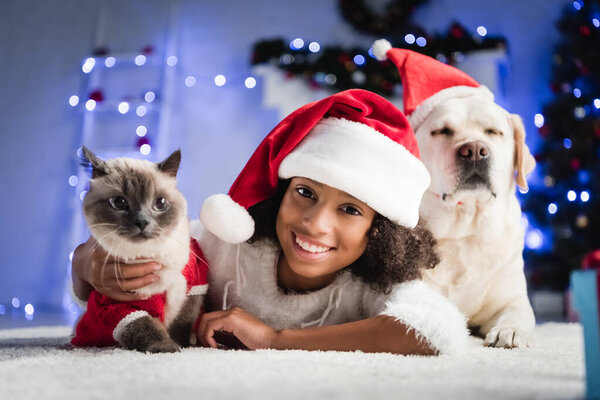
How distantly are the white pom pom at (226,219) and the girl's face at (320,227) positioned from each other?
125mm

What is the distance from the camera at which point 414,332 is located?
1.25 m

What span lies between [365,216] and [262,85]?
140 inches

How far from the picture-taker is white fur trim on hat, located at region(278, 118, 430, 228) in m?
1.36

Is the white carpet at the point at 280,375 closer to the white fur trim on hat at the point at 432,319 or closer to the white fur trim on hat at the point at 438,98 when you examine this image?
the white fur trim on hat at the point at 432,319

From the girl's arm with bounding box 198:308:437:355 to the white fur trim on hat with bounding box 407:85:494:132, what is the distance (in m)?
0.99

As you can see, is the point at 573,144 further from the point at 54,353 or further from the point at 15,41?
the point at 15,41

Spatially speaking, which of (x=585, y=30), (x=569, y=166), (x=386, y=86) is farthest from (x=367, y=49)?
(x=569, y=166)

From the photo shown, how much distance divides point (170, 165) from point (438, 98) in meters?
1.11

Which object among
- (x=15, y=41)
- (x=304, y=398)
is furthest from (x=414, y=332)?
(x=15, y=41)

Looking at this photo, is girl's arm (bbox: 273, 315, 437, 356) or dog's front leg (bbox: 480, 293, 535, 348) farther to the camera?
dog's front leg (bbox: 480, 293, 535, 348)

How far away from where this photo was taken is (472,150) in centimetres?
182

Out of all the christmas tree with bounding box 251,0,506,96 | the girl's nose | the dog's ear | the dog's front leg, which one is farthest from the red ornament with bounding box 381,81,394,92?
the girl's nose

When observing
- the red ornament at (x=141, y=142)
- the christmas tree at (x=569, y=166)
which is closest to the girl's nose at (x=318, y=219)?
the christmas tree at (x=569, y=166)

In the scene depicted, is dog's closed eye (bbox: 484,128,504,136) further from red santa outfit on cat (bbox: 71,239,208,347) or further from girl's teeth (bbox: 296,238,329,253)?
red santa outfit on cat (bbox: 71,239,208,347)
